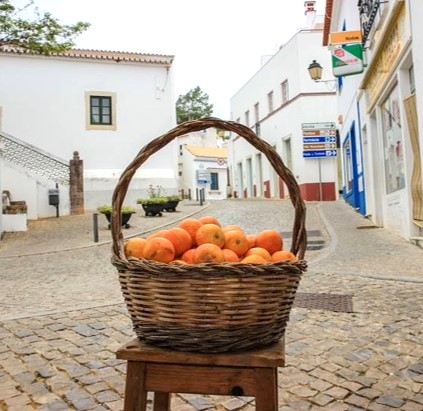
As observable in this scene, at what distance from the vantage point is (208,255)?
1.40m

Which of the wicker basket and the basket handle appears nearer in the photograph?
the wicker basket

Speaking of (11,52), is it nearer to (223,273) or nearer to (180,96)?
(223,273)

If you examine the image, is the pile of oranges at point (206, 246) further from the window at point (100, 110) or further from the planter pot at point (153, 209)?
the window at point (100, 110)

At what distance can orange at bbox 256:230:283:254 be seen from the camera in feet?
5.22

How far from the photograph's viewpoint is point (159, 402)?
1757mm

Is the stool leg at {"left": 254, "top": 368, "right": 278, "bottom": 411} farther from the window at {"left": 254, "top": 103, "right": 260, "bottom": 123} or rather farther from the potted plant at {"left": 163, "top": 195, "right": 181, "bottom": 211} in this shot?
the window at {"left": 254, "top": 103, "right": 260, "bottom": 123}

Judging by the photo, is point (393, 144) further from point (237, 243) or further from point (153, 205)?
point (153, 205)

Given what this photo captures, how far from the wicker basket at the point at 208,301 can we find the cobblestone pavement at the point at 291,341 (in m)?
1.14

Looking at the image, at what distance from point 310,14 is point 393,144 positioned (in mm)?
16537

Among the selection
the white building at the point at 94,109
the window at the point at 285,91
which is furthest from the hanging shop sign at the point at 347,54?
the window at the point at 285,91

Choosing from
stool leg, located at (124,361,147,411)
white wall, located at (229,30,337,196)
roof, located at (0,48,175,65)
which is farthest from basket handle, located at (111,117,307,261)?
roof, located at (0,48,175,65)

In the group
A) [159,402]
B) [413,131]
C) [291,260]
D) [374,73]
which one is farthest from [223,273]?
[374,73]

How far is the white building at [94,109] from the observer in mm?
20266

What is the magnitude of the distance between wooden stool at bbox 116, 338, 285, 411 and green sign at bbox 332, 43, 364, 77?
10.2m
